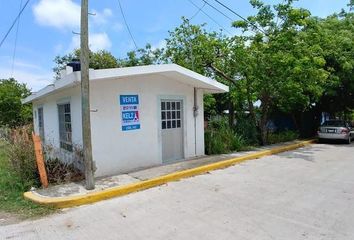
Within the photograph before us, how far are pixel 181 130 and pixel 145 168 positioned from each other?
2.28 metres

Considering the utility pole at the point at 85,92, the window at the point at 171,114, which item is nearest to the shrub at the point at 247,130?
the window at the point at 171,114

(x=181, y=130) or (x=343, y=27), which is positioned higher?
(x=343, y=27)

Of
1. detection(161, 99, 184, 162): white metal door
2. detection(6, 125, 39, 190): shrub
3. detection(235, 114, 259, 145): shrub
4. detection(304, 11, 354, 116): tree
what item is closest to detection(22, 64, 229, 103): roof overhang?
detection(161, 99, 184, 162): white metal door

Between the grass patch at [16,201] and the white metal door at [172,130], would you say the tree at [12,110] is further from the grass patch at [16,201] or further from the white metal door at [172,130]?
the white metal door at [172,130]

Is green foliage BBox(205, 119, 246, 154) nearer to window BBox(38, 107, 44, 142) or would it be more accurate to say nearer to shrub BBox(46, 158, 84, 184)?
shrub BBox(46, 158, 84, 184)

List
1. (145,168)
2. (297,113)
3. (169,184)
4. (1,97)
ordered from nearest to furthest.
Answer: (169,184)
(145,168)
(297,113)
(1,97)

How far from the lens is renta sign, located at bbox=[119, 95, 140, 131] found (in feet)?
30.9

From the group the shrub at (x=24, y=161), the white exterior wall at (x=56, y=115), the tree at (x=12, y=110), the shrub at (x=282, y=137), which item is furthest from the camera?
the tree at (x=12, y=110)

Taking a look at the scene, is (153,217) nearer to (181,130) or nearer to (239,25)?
(181,130)

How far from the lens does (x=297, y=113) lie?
21.4 metres

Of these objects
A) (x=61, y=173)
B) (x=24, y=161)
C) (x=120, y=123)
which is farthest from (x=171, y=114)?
(x=24, y=161)

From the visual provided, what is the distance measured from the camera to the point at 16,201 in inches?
279

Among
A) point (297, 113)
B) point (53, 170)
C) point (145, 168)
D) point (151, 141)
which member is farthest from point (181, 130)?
point (297, 113)

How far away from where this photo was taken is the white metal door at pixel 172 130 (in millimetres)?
10773
